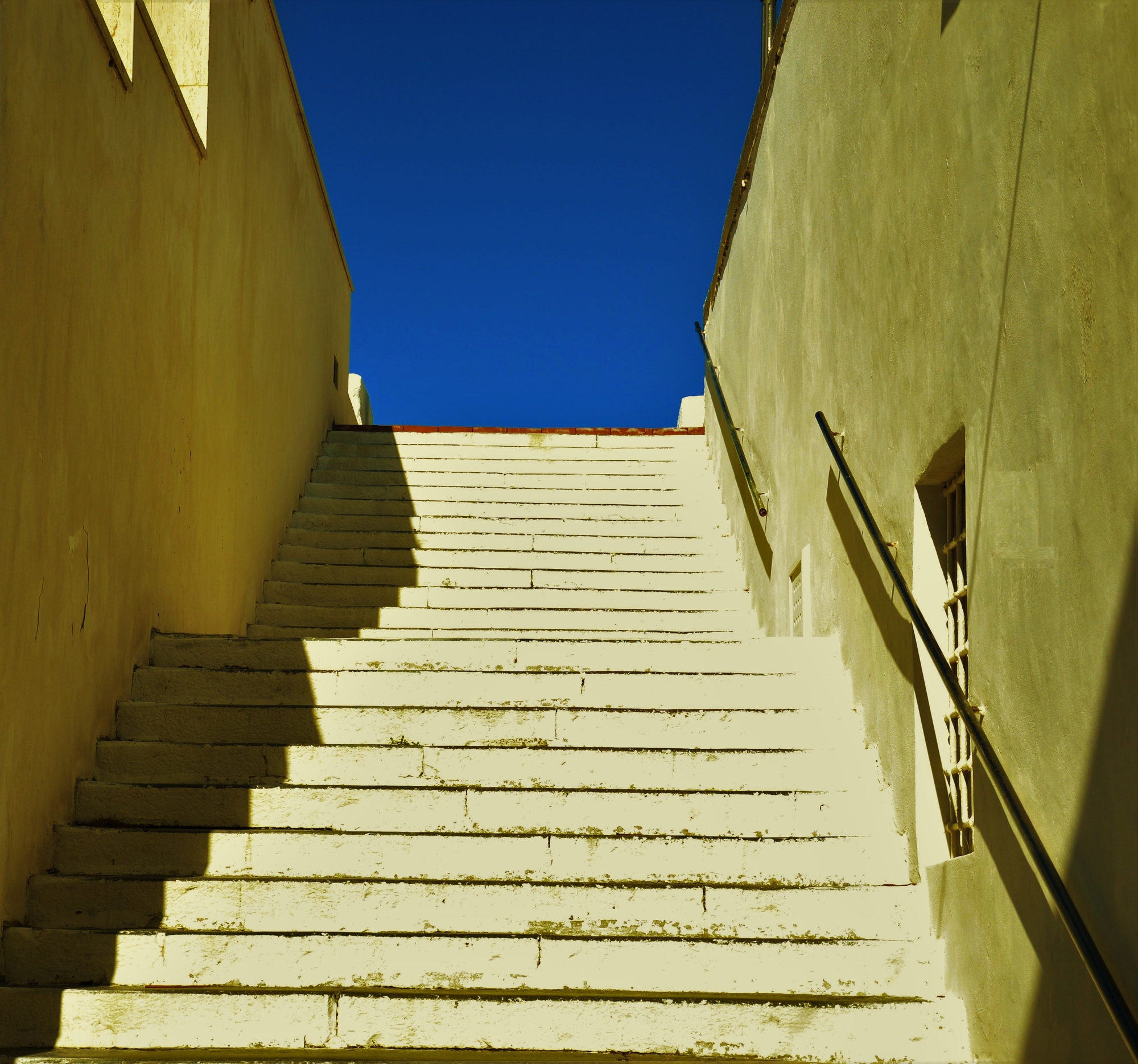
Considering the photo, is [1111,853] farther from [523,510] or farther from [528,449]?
[528,449]

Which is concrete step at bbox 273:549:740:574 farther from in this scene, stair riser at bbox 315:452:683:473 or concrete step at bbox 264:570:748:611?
stair riser at bbox 315:452:683:473

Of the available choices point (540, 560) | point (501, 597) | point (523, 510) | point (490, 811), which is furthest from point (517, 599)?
point (490, 811)

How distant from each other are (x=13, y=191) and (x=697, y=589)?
462 cm

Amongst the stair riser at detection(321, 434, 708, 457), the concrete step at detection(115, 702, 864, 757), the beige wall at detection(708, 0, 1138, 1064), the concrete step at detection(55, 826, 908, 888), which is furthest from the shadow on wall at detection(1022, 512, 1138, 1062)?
the stair riser at detection(321, 434, 708, 457)

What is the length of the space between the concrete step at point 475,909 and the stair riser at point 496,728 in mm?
747

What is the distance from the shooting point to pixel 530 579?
23.4 ft

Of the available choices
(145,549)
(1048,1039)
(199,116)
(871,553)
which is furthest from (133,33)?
(1048,1039)

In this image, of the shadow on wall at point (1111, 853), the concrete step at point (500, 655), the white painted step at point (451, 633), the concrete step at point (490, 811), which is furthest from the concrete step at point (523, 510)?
the shadow on wall at point (1111, 853)

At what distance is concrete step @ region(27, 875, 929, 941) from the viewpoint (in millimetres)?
3607

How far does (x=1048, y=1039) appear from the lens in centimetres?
268

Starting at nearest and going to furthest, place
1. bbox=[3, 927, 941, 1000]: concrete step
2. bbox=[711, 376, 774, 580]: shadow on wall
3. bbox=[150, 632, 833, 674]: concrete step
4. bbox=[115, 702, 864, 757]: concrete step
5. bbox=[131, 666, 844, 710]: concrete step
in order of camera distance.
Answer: bbox=[3, 927, 941, 1000]: concrete step → bbox=[115, 702, 864, 757]: concrete step → bbox=[131, 666, 844, 710]: concrete step → bbox=[150, 632, 833, 674]: concrete step → bbox=[711, 376, 774, 580]: shadow on wall

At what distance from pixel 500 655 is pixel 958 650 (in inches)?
80.0

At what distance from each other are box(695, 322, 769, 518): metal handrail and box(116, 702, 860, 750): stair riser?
230 centimetres

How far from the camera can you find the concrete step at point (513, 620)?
6.36 metres
